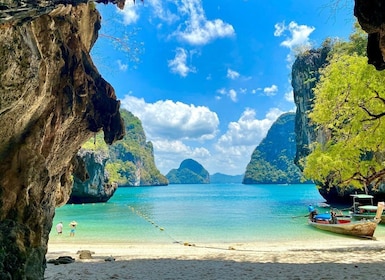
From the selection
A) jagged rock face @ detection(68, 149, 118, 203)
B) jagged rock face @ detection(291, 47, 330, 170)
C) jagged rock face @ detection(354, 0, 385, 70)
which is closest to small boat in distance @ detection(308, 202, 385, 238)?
jagged rock face @ detection(354, 0, 385, 70)

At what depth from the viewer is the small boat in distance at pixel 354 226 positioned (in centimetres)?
2092

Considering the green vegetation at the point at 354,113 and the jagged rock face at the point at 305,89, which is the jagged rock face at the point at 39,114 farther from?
the jagged rock face at the point at 305,89

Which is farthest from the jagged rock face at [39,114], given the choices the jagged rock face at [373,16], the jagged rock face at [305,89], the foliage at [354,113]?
the jagged rock face at [305,89]

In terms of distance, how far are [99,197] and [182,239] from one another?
158ft

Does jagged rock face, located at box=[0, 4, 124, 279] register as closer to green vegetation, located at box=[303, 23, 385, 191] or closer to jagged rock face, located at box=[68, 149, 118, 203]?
green vegetation, located at box=[303, 23, 385, 191]

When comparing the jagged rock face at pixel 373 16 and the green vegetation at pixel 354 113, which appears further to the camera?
the green vegetation at pixel 354 113

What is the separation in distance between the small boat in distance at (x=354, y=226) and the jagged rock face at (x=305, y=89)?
1208 inches

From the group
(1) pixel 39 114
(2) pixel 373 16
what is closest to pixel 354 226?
(2) pixel 373 16

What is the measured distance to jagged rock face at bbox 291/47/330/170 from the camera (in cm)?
5653

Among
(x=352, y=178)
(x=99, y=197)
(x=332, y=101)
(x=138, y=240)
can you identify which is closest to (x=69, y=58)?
(x=332, y=101)

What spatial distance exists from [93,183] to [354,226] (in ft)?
173

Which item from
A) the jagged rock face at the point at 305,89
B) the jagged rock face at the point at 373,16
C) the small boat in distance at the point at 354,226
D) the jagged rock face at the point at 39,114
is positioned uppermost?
the jagged rock face at the point at 305,89

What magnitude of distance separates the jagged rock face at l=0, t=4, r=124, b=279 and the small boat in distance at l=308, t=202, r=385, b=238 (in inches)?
701

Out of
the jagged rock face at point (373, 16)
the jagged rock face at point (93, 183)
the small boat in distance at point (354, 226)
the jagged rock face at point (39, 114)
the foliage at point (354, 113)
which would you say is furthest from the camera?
the jagged rock face at point (93, 183)
